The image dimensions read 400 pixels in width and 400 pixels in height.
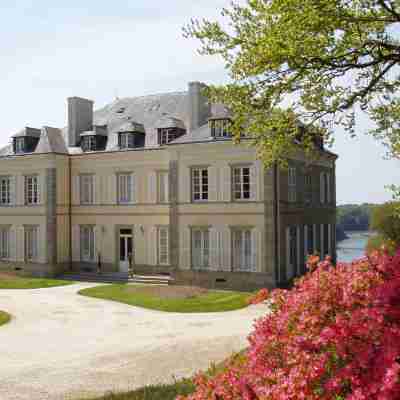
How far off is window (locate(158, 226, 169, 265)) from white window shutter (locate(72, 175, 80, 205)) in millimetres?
5756

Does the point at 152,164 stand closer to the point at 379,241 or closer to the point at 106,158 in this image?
the point at 106,158

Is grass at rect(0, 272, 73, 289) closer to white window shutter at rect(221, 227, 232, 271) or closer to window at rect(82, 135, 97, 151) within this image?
window at rect(82, 135, 97, 151)

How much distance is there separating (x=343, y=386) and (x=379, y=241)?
35178 millimetres

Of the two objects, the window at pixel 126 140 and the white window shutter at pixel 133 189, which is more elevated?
the window at pixel 126 140

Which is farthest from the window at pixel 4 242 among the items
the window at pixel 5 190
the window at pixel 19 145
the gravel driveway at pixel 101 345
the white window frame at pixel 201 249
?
the white window frame at pixel 201 249

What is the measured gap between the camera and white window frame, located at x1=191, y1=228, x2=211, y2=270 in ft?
81.8

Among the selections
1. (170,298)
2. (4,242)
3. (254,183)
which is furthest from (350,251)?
(170,298)

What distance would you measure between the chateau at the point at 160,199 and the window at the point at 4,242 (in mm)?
117

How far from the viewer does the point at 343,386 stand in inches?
185

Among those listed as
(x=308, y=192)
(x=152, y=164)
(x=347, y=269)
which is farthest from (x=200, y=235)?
(x=347, y=269)

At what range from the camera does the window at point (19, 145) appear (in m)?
31.0

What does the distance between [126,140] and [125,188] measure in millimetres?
2629

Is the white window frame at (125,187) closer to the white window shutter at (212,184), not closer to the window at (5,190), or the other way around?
the white window shutter at (212,184)

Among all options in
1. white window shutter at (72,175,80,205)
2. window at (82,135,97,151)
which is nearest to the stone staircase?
white window shutter at (72,175,80,205)
